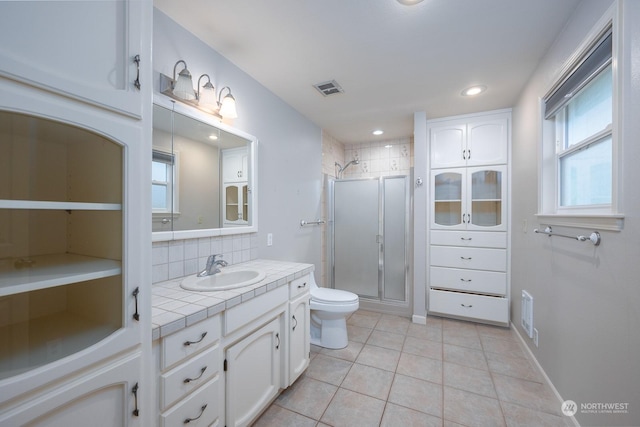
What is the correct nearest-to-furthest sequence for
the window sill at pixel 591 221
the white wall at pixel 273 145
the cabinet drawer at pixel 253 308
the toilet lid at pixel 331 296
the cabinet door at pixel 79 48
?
the cabinet door at pixel 79 48
the window sill at pixel 591 221
the cabinet drawer at pixel 253 308
the white wall at pixel 273 145
the toilet lid at pixel 331 296

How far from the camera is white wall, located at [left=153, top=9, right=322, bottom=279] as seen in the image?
5.05ft

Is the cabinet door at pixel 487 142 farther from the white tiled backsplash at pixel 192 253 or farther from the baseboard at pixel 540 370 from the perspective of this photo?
the white tiled backsplash at pixel 192 253

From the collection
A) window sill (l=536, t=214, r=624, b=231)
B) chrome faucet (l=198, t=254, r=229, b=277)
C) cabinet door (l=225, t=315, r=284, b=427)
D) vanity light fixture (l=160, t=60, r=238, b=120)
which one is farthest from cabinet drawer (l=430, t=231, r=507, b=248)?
vanity light fixture (l=160, t=60, r=238, b=120)

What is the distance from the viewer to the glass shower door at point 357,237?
3.31m

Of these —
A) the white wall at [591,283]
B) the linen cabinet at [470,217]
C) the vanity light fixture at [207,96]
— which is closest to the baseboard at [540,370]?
the white wall at [591,283]

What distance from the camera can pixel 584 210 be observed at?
147cm

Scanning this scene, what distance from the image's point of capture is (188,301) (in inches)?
45.6

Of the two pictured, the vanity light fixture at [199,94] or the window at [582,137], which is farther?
the vanity light fixture at [199,94]

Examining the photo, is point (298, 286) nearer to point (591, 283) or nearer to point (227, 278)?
point (227, 278)

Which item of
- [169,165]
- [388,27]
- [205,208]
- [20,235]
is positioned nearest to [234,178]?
[205,208]

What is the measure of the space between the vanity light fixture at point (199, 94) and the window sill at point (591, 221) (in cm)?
208

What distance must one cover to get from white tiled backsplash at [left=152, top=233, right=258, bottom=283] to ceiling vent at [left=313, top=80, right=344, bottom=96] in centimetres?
141

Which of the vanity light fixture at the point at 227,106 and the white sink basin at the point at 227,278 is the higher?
the vanity light fixture at the point at 227,106

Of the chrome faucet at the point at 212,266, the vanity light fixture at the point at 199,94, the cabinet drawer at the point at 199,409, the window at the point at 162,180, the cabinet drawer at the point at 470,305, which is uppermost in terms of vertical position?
the vanity light fixture at the point at 199,94
